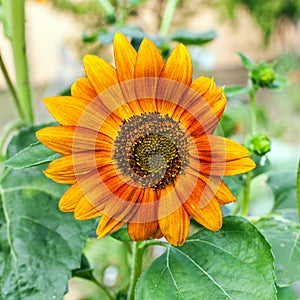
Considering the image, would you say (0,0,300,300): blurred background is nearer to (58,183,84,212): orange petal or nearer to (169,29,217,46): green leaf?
(169,29,217,46): green leaf

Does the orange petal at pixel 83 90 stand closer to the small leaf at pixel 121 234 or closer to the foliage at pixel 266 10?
the small leaf at pixel 121 234

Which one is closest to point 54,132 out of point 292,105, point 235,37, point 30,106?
point 30,106

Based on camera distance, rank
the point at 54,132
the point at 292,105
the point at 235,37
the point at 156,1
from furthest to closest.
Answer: the point at 235,37 → the point at 156,1 → the point at 292,105 → the point at 54,132

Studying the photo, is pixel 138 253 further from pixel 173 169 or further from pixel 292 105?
pixel 292 105

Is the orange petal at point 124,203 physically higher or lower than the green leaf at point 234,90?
lower

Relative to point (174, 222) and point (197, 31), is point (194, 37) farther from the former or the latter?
point (197, 31)

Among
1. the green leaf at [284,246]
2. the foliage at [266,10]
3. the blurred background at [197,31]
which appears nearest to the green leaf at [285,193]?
the green leaf at [284,246]

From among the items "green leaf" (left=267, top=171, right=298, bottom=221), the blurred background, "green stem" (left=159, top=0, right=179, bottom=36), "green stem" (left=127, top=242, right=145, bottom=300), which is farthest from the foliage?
"green stem" (left=127, top=242, right=145, bottom=300)
